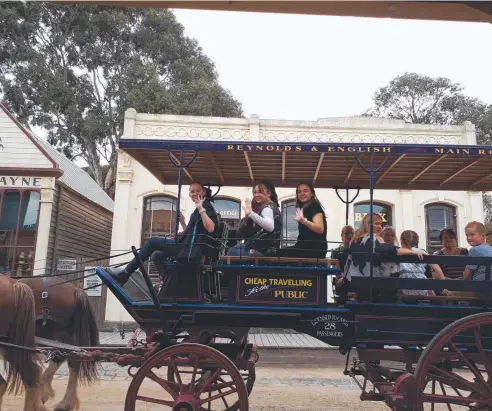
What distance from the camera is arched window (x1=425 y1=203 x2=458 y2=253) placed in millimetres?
12273

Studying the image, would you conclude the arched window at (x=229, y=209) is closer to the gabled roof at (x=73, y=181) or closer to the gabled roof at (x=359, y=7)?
the gabled roof at (x=73, y=181)

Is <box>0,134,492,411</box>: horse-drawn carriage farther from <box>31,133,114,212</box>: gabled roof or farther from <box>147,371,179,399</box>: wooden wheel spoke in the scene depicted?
<box>31,133,114,212</box>: gabled roof

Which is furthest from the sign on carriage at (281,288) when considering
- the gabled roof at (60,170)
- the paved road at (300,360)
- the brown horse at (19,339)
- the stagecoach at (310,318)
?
the gabled roof at (60,170)

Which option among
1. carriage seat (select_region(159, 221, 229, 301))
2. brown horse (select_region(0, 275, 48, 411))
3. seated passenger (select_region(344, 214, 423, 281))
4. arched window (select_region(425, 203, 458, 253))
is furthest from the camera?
arched window (select_region(425, 203, 458, 253))

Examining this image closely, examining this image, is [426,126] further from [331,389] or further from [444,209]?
[331,389]

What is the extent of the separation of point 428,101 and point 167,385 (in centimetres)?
2937

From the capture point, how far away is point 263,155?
16.3 feet

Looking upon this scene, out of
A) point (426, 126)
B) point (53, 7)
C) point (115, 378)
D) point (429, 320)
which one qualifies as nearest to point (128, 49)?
point (53, 7)

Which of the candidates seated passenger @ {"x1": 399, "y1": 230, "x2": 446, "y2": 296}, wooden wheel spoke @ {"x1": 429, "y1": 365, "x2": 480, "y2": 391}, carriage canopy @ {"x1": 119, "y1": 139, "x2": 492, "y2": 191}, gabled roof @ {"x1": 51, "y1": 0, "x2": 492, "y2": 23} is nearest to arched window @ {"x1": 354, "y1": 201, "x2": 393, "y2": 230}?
carriage canopy @ {"x1": 119, "y1": 139, "x2": 492, "y2": 191}

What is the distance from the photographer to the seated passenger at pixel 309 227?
448 cm

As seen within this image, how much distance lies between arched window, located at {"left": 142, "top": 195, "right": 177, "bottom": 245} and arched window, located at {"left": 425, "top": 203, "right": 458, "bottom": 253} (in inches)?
277

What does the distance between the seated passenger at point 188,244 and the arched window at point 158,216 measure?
771cm

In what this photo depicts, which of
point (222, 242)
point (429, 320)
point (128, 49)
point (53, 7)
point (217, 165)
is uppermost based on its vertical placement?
point (53, 7)

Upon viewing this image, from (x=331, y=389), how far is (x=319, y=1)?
5500 mm
